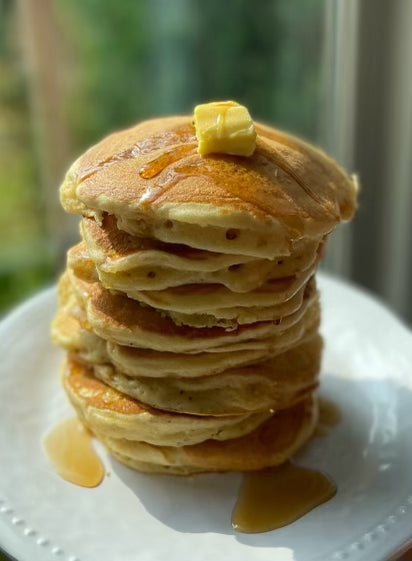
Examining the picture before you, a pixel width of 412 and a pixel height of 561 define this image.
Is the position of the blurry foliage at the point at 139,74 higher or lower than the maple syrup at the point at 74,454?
higher

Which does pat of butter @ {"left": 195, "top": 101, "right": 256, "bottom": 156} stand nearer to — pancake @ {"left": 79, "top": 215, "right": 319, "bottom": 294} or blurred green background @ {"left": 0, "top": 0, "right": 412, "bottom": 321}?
pancake @ {"left": 79, "top": 215, "right": 319, "bottom": 294}

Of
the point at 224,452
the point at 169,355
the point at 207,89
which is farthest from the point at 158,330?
the point at 207,89

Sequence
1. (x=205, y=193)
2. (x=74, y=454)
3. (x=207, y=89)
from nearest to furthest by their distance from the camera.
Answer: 1. (x=205, y=193)
2. (x=74, y=454)
3. (x=207, y=89)

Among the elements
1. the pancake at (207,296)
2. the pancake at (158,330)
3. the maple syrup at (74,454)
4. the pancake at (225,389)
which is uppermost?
the pancake at (207,296)

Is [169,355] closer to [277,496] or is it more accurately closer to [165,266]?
[165,266]

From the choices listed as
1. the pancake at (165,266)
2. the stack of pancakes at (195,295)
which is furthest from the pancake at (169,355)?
the pancake at (165,266)

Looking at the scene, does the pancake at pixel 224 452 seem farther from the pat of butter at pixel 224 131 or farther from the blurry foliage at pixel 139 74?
the blurry foliage at pixel 139 74
